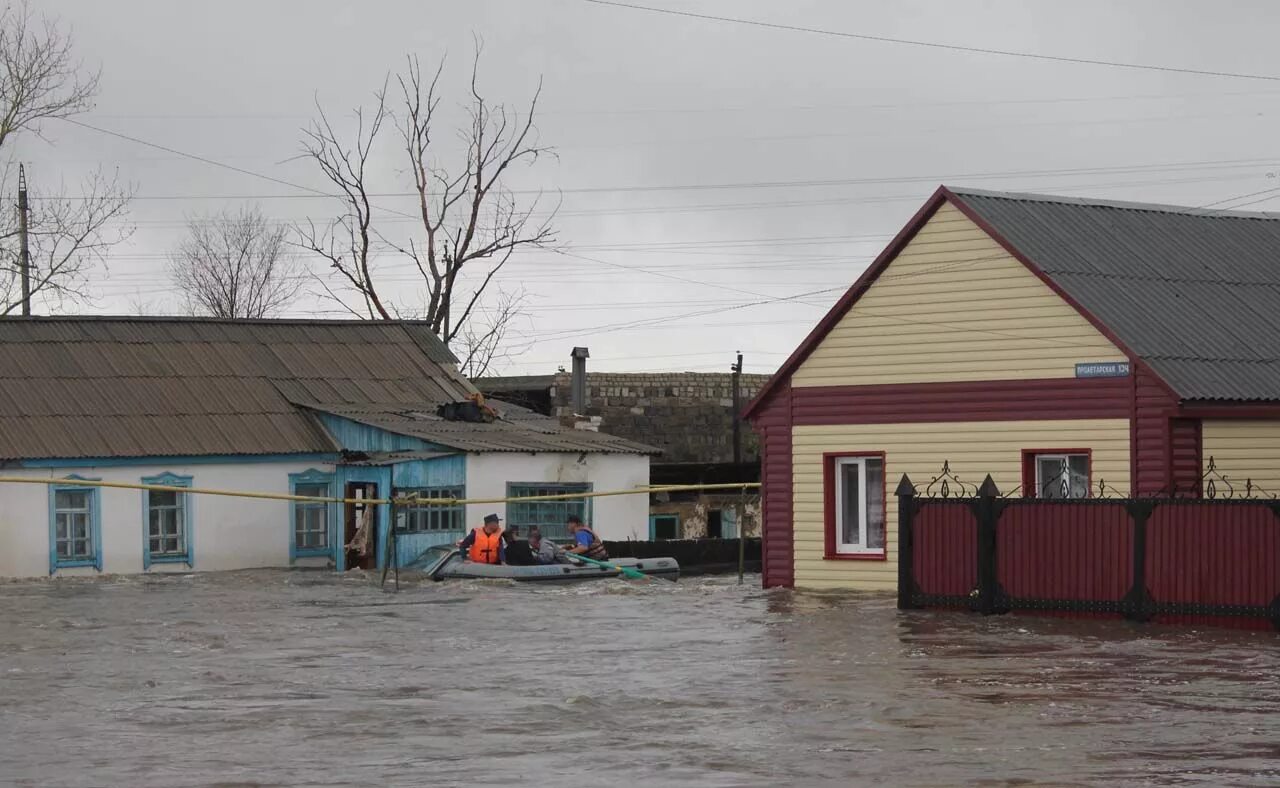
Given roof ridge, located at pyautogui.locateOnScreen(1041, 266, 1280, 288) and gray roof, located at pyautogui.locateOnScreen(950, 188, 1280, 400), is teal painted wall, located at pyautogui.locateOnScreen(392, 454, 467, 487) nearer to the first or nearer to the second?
gray roof, located at pyautogui.locateOnScreen(950, 188, 1280, 400)

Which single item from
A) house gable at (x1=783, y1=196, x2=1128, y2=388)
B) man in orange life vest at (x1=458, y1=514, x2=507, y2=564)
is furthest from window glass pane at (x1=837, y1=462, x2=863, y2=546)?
man in orange life vest at (x1=458, y1=514, x2=507, y2=564)

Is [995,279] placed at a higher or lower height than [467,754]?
higher

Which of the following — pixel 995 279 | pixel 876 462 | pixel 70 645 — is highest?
pixel 995 279

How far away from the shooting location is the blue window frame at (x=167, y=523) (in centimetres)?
3769

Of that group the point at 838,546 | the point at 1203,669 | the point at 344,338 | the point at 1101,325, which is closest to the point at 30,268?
the point at 344,338

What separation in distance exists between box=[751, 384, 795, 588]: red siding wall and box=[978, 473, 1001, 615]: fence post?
18.2 feet

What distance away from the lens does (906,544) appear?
1009 inches

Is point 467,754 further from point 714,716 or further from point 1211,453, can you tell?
point 1211,453

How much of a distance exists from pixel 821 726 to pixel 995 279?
509 inches

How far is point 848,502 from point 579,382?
18740 mm

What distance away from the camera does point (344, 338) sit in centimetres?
4553

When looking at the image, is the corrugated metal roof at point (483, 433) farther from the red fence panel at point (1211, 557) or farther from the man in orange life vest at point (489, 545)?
the red fence panel at point (1211, 557)

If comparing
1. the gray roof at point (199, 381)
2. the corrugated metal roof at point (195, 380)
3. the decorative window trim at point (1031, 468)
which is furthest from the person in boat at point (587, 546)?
the decorative window trim at point (1031, 468)

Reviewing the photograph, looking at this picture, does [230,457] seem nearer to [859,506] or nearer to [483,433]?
[483,433]
